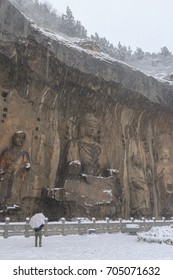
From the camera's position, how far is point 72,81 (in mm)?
23188

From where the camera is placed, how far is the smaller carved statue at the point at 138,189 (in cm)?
2555

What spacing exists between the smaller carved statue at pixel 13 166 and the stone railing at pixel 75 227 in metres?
4.57

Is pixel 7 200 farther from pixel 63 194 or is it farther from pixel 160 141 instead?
pixel 160 141

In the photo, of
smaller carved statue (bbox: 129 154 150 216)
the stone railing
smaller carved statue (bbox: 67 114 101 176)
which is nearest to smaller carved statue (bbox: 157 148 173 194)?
smaller carved statue (bbox: 129 154 150 216)

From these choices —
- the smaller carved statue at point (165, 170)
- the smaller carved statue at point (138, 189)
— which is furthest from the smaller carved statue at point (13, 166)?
the smaller carved statue at point (165, 170)

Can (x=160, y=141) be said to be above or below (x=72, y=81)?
below

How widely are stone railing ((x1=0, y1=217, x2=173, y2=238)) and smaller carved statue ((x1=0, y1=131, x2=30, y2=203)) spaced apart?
4.57 meters

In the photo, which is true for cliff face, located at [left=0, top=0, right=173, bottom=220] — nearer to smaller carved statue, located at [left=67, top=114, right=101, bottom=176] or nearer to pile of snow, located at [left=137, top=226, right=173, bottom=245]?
smaller carved statue, located at [left=67, top=114, right=101, bottom=176]

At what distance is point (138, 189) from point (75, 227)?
35.5 feet

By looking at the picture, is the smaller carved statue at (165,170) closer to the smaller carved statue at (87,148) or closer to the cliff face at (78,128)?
the cliff face at (78,128)

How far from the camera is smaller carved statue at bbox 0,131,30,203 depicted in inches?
765
